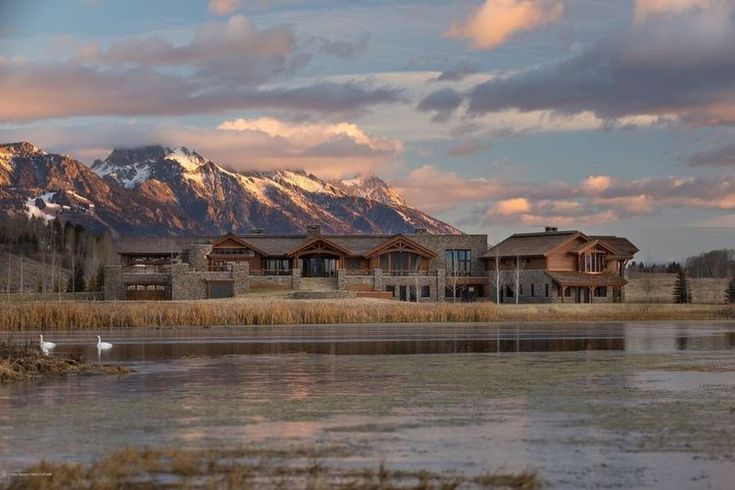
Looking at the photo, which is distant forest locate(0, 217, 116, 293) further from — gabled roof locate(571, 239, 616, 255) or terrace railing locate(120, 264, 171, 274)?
gabled roof locate(571, 239, 616, 255)

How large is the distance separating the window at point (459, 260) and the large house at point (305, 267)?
0.10 metres

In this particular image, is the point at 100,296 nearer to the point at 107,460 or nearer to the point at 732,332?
the point at 732,332

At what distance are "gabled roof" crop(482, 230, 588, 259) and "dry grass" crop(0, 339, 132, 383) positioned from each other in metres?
72.4

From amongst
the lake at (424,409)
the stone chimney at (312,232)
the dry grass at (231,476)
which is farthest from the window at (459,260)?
the dry grass at (231,476)

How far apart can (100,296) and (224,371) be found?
6760 cm

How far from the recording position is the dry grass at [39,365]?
33.8 meters

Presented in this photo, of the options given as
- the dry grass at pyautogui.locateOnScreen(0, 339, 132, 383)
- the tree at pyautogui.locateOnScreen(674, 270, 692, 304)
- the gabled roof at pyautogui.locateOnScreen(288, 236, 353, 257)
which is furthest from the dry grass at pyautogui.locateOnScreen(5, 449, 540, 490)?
the tree at pyautogui.locateOnScreen(674, 270, 692, 304)

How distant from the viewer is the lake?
19609 mm

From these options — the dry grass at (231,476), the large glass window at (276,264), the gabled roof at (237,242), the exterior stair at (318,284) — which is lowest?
the dry grass at (231,476)

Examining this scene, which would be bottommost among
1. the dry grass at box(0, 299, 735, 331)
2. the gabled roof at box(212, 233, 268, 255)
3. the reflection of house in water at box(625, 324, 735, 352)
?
the reflection of house in water at box(625, 324, 735, 352)

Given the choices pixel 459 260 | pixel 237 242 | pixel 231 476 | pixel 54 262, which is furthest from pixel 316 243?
pixel 231 476

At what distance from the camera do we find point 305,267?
107938 mm

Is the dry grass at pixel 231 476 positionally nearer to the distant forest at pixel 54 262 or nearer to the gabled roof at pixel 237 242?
the gabled roof at pixel 237 242

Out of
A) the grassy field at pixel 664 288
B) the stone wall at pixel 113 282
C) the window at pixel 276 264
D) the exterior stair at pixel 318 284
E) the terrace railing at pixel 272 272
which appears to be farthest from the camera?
the grassy field at pixel 664 288
